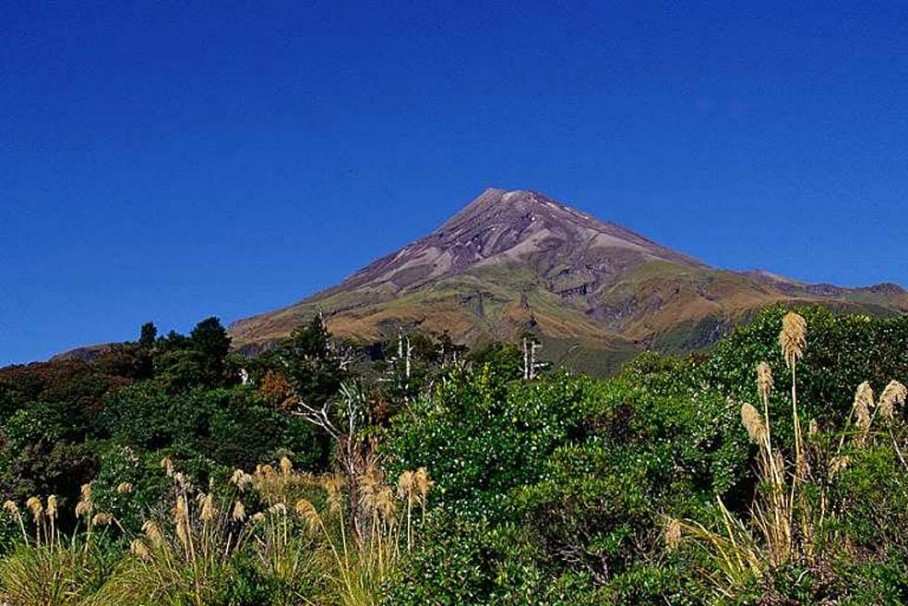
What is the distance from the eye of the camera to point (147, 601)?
864cm

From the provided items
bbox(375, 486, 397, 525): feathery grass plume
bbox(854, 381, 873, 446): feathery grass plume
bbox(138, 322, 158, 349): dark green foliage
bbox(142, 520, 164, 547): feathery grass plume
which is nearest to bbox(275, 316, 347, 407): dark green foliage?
bbox(138, 322, 158, 349): dark green foliage

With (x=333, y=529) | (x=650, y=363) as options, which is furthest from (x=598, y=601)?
(x=650, y=363)

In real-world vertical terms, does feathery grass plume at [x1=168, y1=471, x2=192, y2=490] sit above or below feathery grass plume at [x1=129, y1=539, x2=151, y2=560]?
above

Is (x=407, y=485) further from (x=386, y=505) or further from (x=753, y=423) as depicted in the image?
(x=753, y=423)

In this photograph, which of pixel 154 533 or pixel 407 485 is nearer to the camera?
pixel 407 485

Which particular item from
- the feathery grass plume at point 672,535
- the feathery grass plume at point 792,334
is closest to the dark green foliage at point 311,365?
the feathery grass plume at point 792,334

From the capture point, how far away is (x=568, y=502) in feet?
22.8

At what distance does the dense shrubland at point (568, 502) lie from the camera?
20.2 ft

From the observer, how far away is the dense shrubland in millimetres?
6168

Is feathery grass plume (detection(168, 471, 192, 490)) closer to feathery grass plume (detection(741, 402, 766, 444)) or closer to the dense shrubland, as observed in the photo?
the dense shrubland

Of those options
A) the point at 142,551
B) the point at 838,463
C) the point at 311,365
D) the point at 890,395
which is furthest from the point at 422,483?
the point at 311,365

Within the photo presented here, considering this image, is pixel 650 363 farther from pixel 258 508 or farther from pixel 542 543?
pixel 542 543

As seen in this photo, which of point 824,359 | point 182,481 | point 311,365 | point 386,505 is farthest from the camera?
point 311,365

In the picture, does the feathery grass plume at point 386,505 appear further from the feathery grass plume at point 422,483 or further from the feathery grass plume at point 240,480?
the feathery grass plume at point 240,480
